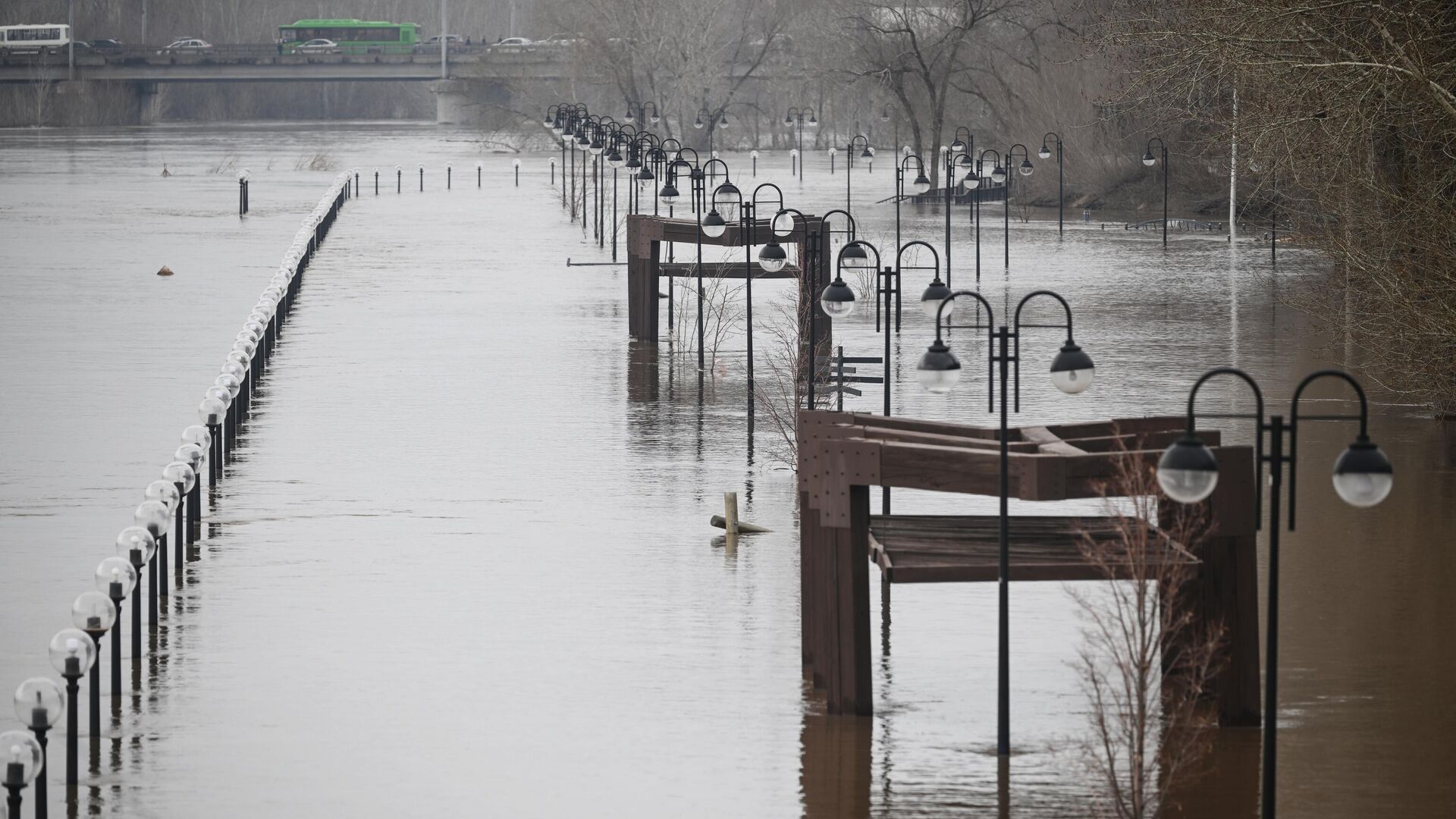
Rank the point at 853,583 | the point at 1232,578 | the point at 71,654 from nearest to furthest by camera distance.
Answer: the point at 71,654
the point at 1232,578
the point at 853,583

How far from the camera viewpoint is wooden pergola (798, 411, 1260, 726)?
512 inches

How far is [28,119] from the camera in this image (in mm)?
138375

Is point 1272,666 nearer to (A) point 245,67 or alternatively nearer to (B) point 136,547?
(B) point 136,547

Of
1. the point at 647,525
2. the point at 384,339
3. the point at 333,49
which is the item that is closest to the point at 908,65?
the point at 384,339

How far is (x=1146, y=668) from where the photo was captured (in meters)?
11.1

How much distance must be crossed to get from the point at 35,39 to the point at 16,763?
14084cm

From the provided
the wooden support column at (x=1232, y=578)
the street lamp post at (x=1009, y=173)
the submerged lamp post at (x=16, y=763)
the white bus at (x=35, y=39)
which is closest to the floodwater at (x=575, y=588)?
the wooden support column at (x=1232, y=578)

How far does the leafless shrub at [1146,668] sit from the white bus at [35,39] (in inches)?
5245

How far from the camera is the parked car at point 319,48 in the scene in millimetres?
137125

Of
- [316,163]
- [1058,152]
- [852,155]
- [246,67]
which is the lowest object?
[1058,152]

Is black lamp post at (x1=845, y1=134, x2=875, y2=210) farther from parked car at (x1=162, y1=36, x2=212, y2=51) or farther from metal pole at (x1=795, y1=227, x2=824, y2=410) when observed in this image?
parked car at (x1=162, y1=36, x2=212, y2=51)

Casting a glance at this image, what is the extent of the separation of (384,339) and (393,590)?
60.9ft

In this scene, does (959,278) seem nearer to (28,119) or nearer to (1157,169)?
(1157,169)

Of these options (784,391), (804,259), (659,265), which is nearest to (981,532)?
(804,259)
